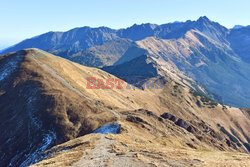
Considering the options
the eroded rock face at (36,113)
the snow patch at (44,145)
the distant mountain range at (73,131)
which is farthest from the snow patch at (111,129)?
the snow patch at (44,145)

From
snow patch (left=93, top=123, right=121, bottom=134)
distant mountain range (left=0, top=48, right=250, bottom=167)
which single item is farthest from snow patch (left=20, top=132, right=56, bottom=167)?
snow patch (left=93, top=123, right=121, bottom=134)

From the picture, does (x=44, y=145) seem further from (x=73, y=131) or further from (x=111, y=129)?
(x=111, y=129)

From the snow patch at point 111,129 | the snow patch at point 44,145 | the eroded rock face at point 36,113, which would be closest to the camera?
the snow patch at point 44,145

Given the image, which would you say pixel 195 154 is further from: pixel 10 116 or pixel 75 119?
pixel 10 116

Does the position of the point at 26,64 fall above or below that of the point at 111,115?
above

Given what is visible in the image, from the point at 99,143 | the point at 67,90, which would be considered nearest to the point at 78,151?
the point at 99,143

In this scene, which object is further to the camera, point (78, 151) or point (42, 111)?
point (42, 111)

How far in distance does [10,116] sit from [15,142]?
18178mm

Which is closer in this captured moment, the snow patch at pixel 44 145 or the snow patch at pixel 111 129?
the snow patch at pixel 44 145

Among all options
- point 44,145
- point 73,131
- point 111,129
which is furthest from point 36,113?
point 111,129

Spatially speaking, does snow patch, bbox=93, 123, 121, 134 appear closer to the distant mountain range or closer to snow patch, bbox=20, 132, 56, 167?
the distant mountain range

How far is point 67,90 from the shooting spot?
457ft

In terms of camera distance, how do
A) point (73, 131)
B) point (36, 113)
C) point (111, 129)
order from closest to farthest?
point (111, 129) → point (73, 131) → point (36, 113)

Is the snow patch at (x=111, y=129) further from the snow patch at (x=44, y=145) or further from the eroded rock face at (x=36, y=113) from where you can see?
the snow patch at (x=44, y=145)
